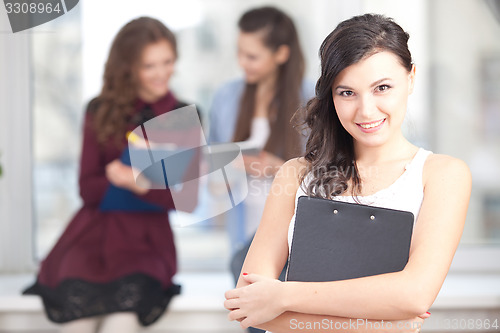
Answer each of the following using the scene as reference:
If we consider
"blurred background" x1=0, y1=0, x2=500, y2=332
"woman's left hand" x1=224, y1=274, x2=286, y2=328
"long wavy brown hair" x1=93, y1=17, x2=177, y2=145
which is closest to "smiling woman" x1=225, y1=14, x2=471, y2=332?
"woman's left hand" x1=224, y1=274, x2=286, y2=328

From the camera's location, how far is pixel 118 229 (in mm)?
2207

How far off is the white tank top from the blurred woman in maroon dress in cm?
113

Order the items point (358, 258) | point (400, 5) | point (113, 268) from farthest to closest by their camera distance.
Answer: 1. point (400, 5)
2. point (113, 268)
3. point (358, 258)

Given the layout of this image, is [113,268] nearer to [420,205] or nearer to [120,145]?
[120,145]

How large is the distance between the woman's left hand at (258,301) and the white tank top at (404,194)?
230 millimetres

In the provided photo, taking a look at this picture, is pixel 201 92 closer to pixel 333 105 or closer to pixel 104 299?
pixel 104 299

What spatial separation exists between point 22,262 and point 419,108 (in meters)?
1.90

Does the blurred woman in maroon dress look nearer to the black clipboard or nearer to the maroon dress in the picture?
the maroon dress

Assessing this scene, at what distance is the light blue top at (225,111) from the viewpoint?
7.85 feet

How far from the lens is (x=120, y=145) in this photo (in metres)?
2.21

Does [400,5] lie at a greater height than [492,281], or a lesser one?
greater

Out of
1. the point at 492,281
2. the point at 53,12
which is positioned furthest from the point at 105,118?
the point at 492,281

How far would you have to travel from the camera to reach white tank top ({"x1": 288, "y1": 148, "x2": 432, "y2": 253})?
1.15 m

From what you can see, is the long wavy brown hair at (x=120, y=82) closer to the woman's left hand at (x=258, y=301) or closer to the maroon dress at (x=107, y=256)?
the maroon dress at (x=107, y=256)
